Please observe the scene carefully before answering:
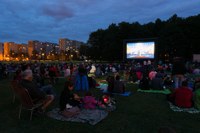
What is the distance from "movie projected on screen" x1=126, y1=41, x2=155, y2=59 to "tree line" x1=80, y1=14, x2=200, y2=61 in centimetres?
1496

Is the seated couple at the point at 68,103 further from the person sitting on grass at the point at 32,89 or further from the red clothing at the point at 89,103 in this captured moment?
the person sitting on grass at the point at 32,89

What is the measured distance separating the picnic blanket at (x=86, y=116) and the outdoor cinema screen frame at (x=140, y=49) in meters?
22.3

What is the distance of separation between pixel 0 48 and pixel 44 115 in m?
172

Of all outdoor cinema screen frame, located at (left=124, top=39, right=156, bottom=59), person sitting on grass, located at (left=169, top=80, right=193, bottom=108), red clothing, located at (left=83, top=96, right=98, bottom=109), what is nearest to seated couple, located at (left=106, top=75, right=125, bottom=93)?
red clothing, located at (left=83, top=96, right=98, bottom=109)

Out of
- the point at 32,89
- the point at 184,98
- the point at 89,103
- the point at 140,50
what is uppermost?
the point at 140,50

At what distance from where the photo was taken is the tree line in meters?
42.6

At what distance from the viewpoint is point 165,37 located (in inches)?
1720

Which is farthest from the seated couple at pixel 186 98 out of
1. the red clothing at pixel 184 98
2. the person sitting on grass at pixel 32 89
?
the person sitting on grass at pixel 32 89

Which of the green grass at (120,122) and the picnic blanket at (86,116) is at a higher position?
the picnic blanket at (86,116)

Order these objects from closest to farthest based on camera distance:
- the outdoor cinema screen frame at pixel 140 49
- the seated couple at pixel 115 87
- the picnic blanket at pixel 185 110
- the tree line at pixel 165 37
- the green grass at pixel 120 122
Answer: the green grass at pixel 120 122 → the picnic blanket at pixel 185 110 → the seated couple at pixel 115 87 → the outdoor cinema screen frame at pixel 140 49 → the tree line at pixel 165 37

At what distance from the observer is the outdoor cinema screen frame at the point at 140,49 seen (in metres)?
27.0

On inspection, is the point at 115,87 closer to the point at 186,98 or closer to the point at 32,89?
the point at 186,98

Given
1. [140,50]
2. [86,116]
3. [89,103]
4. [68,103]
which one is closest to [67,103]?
[68,103]

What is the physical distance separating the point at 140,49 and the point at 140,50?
152 mm
